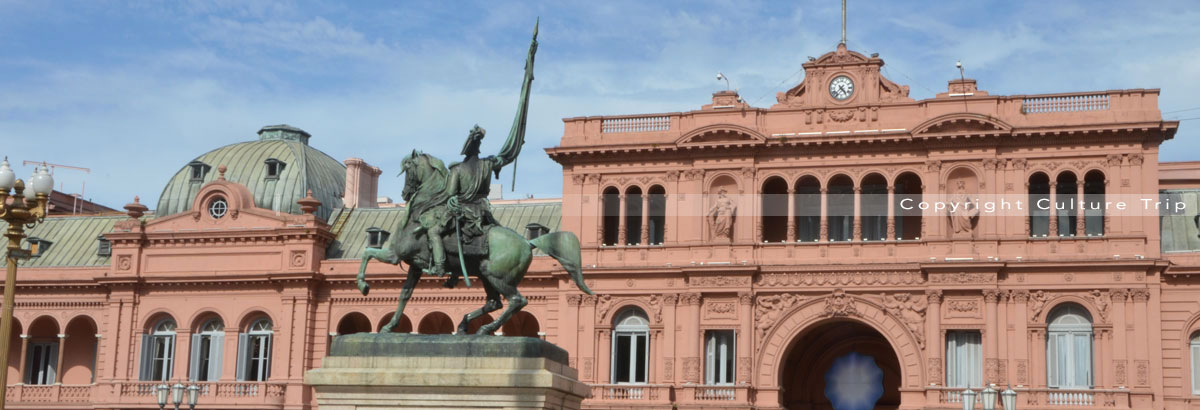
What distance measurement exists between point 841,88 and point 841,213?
452cm

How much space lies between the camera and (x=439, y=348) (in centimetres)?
2406

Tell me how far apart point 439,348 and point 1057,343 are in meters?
33.6

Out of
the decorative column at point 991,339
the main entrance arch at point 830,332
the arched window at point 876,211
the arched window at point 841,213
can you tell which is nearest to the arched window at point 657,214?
the main entrance arch at point 830,332

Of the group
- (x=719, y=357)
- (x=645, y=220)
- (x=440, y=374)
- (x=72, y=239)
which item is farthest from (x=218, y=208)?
(x=440, y=374)

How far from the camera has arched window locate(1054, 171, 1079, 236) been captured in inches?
2119

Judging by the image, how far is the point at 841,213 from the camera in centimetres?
5622

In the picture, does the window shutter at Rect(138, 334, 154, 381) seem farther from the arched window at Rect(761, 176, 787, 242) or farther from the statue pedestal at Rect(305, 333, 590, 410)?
the statue pedestal at Rect(305, 333, 590, 410)

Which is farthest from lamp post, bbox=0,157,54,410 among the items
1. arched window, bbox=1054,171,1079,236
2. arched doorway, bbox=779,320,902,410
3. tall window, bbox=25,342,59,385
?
tall window, bbox=25,342,59,385

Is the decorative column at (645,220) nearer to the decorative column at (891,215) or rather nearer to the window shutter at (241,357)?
the decorative column at (891,215)

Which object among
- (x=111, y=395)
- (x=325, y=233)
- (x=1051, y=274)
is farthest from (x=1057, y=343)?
(x=111, y=395)

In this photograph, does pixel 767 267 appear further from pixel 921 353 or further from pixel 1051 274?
pixel 1051 274

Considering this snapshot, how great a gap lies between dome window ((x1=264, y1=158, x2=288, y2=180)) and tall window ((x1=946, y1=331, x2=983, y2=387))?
1171 inches

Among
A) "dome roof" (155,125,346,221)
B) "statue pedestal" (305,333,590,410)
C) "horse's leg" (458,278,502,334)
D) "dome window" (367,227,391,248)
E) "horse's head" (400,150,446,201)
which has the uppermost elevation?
"dome roof" (155,125,346,221)

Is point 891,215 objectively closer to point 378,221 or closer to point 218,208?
point 378,221
